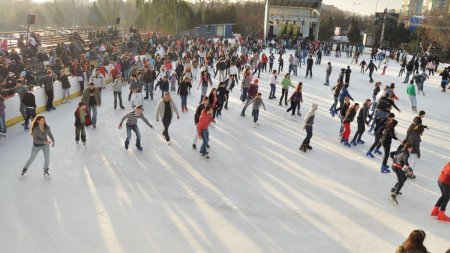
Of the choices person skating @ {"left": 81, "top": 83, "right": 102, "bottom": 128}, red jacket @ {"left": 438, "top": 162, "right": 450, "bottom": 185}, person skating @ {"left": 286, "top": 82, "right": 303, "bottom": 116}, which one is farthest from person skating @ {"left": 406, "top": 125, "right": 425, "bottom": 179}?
person skating @ {"left": 81, "top": 83, "right": 102, "bottom": 128}

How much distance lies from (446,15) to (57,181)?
54.3m

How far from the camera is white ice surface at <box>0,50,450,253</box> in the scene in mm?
6156

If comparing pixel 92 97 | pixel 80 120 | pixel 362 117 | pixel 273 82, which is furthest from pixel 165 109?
pixel 273 82

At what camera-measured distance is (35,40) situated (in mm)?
19109

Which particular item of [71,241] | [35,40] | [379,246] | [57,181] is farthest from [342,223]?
[35,40]

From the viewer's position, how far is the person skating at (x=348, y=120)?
10500mm

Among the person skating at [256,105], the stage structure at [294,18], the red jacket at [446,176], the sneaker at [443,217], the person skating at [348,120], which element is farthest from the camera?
the stage structure at [294,18]

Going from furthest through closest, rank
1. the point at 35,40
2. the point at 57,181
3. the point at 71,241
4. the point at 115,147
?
the point at 35,40 < the point at 115,147 < the point at 57,181 < the point at 71,241

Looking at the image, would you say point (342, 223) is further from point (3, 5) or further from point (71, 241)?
point (3, 5)

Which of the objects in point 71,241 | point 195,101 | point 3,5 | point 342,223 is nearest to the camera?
point 71,241

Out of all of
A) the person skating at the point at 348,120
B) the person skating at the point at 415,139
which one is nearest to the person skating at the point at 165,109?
the person skating at the point at 348,120

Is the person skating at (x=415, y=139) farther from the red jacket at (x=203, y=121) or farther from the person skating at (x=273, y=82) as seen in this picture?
the person skating at (x=273, y=82)

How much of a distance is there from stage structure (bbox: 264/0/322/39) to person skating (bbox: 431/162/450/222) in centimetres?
4308

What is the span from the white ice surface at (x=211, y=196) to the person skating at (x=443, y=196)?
22 cm
